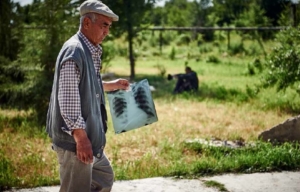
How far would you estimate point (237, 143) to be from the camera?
606 cm

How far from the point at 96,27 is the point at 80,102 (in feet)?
1.69

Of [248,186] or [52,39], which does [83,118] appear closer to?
[248,186]

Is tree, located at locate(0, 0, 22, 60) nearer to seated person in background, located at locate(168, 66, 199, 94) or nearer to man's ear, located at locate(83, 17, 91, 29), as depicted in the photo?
seated person in background, located at locate(168, 66, 199, 94)

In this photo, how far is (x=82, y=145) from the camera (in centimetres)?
256

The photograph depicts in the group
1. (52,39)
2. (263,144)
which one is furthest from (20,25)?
(263,144)

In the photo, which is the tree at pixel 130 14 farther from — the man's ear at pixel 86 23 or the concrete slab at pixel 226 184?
→ the man's ear at pixel 86 23

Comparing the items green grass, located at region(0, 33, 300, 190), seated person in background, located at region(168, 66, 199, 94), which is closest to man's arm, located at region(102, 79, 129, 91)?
green grass, located at region(0, 33, 300, 190)

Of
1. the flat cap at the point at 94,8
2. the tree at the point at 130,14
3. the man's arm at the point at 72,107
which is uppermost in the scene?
the tree at the point at 130,14

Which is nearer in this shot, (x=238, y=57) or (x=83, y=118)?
(x=83, y=118)

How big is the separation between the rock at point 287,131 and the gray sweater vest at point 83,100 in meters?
3.66

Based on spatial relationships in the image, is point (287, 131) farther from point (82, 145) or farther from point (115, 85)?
point (82, 145)

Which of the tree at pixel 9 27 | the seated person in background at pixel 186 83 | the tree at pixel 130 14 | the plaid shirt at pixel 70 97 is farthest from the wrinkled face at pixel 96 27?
the tree at pixel 130 14

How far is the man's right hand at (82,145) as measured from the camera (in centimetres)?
256

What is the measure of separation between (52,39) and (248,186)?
15.8ft
